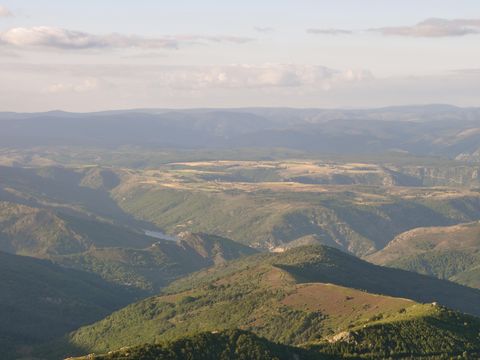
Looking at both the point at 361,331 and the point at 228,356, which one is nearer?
the point at 228,356

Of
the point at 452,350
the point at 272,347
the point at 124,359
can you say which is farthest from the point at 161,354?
the point at 452,350

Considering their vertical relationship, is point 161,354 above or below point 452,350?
above

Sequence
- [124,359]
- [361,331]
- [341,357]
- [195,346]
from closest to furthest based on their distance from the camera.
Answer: [124,359], [195,346], [341,357], [361,331]

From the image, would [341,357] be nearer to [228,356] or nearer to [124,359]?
[228,356]

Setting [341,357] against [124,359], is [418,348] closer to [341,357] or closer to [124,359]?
[341,357]

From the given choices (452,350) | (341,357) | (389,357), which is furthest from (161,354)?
(452,350)

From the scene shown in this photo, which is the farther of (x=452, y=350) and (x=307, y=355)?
(x=452, y=350)

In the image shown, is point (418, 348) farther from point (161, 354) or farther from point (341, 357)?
point (161, 354)

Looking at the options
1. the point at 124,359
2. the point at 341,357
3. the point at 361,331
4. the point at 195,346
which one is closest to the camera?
the point at 124,359

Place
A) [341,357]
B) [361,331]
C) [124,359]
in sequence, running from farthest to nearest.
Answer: [361,331] → [341,357] → [124,359]
